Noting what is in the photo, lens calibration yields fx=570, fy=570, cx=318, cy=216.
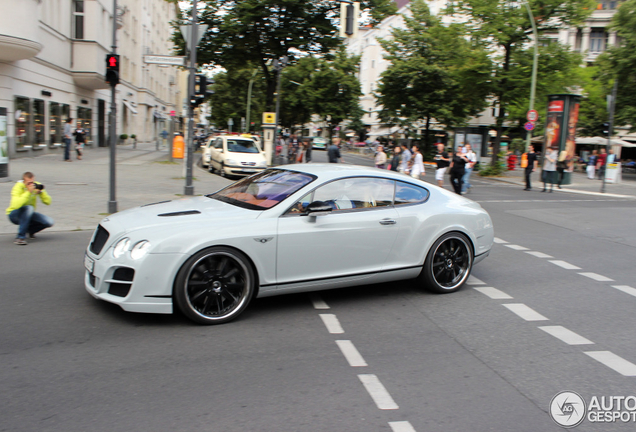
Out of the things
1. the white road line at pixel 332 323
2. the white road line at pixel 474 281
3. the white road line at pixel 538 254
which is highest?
the white road line at pixel 538 254

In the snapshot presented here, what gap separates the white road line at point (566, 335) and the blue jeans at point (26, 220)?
7081 millimetres

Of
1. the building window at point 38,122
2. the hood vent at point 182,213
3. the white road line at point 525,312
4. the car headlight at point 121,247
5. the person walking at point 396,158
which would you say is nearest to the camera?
the car headlight at point 121,247

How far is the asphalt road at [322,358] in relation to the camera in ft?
11.5

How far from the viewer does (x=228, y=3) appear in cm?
2827

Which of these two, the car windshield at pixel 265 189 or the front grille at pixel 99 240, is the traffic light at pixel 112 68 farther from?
the front grille at pixel 99 240

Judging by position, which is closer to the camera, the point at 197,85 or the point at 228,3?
the point at 197,85

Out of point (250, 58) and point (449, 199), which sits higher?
point (250, 58)

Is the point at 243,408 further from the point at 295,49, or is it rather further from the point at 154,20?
the point at 154,20

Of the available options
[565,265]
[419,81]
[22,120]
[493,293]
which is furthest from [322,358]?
[419,81]

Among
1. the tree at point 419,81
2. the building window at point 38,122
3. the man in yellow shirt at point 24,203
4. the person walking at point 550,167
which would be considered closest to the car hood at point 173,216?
the man in yellow shirt at point 24,203

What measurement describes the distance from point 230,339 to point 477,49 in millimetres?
30978

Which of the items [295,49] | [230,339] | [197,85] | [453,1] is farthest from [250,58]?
[230,339]

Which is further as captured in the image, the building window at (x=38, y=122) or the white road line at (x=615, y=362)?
the building window at (x=38, y=122)

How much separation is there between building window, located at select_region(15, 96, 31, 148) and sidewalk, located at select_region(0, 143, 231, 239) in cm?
85
